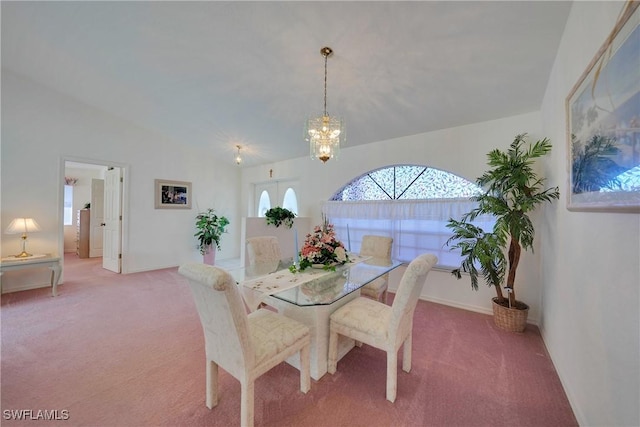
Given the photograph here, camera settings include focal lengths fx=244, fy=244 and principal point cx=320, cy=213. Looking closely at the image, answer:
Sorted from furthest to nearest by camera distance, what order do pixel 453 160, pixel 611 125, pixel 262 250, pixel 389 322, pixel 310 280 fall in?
pixel 453 160 → pixel 262 250 → pixel 310 280 → pixel 389 322 → pixel 611 125

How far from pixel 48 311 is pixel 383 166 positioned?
4889 mm

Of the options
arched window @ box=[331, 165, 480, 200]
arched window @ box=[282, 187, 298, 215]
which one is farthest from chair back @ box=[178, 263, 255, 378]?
arched window @ box=[282, 187, 298, 215]

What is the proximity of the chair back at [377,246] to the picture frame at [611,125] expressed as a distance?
1.79m

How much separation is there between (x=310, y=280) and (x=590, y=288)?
71.7 inches

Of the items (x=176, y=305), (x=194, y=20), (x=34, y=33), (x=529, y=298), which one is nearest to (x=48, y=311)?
(x=176, y=305)

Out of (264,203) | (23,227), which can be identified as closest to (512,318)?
(264,203)

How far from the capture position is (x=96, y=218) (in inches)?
246

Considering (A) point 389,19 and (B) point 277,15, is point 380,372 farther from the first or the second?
(B) point 277,15

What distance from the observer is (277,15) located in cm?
212

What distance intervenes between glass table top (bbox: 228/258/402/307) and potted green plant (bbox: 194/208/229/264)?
3296 mm

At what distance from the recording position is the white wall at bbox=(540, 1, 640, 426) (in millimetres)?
1099

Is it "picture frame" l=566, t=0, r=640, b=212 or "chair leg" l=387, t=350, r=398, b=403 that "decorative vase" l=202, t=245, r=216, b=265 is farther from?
"picture frame" l=566, t=0, r=640, b=212

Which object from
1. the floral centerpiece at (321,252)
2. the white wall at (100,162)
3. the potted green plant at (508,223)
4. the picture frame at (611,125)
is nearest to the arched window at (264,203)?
the white wall at (100,162)

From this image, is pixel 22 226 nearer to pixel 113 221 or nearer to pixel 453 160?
pixel 113 221
